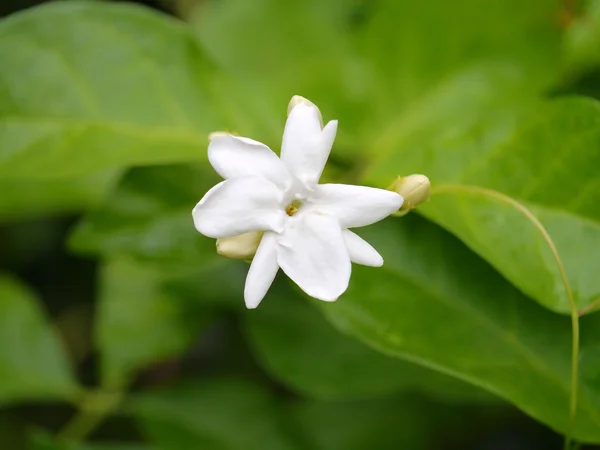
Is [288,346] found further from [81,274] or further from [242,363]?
[81,274]

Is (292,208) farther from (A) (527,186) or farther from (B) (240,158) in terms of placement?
(A) (527,186)

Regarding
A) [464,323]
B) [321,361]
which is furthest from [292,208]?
[321,361]

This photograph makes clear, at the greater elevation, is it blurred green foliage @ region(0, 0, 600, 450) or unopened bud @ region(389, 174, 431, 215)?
unopened bud @ region(389, 174, 431, 215)

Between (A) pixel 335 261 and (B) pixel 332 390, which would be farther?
(B) pixel 332 390

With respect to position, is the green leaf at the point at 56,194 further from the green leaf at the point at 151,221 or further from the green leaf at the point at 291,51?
the green leaf at the point at 291,51

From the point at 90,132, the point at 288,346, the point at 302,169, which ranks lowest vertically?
the point at 288,346

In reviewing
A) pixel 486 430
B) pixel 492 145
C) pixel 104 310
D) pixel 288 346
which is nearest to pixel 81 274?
pixel 104 310

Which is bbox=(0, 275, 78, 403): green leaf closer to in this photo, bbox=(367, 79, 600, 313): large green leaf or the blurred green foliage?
the blurred green foliage

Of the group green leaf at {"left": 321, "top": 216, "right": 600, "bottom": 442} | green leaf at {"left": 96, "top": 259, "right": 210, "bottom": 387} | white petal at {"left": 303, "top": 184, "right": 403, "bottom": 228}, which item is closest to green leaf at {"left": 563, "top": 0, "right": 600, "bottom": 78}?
green leaf at {"left": 321, "top": 216, "right": 600, "bottom": 442}
